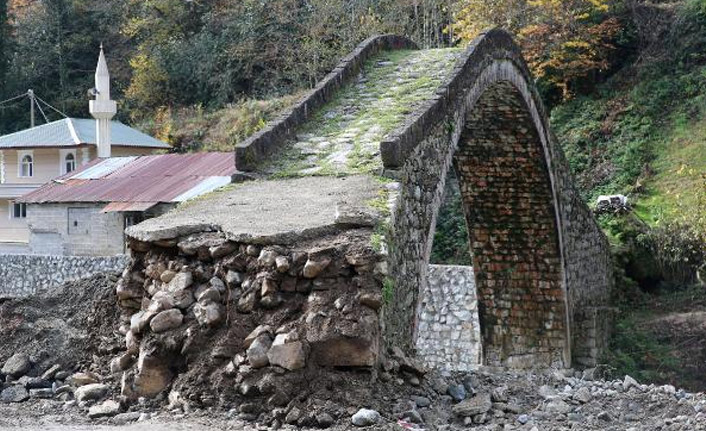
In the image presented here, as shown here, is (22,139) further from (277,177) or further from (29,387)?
(29,387)

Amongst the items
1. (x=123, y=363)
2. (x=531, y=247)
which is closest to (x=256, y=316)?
(x=123, y=363)

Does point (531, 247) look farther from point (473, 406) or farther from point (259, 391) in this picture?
point (259, 391)

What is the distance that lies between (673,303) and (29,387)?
1569cm

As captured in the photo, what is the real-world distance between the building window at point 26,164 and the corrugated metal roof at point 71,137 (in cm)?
59

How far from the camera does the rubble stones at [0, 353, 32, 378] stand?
25.3ft

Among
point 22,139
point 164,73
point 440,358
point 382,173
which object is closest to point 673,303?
point 440,358

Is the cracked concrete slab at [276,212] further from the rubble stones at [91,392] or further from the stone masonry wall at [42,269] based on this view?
the stone masonry wall at [42,269]

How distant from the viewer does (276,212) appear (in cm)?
848

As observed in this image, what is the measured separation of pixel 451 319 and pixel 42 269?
10.5 metres

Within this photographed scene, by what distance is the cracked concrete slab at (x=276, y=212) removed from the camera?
7.73 metres

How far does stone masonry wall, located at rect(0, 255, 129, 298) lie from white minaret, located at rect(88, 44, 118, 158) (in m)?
5.65

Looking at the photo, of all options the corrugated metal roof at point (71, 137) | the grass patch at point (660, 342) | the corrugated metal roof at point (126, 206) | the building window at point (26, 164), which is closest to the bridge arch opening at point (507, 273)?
the grass patch at point (660, 342)

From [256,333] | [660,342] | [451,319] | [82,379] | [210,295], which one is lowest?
[660,342]

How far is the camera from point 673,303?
20797mm
